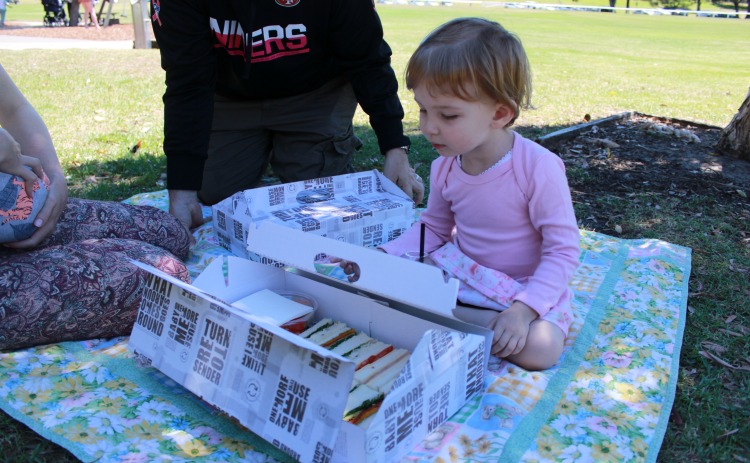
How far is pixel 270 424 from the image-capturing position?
4.86 ft

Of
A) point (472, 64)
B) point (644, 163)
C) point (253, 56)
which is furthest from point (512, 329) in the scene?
point (644, 163)

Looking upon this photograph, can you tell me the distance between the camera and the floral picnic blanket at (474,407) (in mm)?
1604

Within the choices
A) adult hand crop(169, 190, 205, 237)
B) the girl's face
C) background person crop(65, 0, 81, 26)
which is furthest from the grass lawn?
background person crop(65, 0, 81, 26)

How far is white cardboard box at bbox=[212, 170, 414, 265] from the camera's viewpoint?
268cm

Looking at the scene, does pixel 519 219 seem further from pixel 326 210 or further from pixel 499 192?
pixel 326 210

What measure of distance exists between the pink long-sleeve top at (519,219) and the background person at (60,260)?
91 centimetres

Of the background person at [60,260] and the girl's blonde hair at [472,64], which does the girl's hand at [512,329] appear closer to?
the girl's blonde hair at [472,64]

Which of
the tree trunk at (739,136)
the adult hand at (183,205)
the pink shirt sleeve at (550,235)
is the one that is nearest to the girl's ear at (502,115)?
the pink shirt sleeve at (550,235)

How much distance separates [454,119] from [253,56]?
4.40ft

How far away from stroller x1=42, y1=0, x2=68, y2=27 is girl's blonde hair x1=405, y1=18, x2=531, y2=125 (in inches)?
722

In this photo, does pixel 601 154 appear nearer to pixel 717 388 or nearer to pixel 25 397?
pixel 717 388

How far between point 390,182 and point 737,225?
5.95 ft

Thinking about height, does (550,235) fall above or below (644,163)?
above

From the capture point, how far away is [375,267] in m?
1.74
